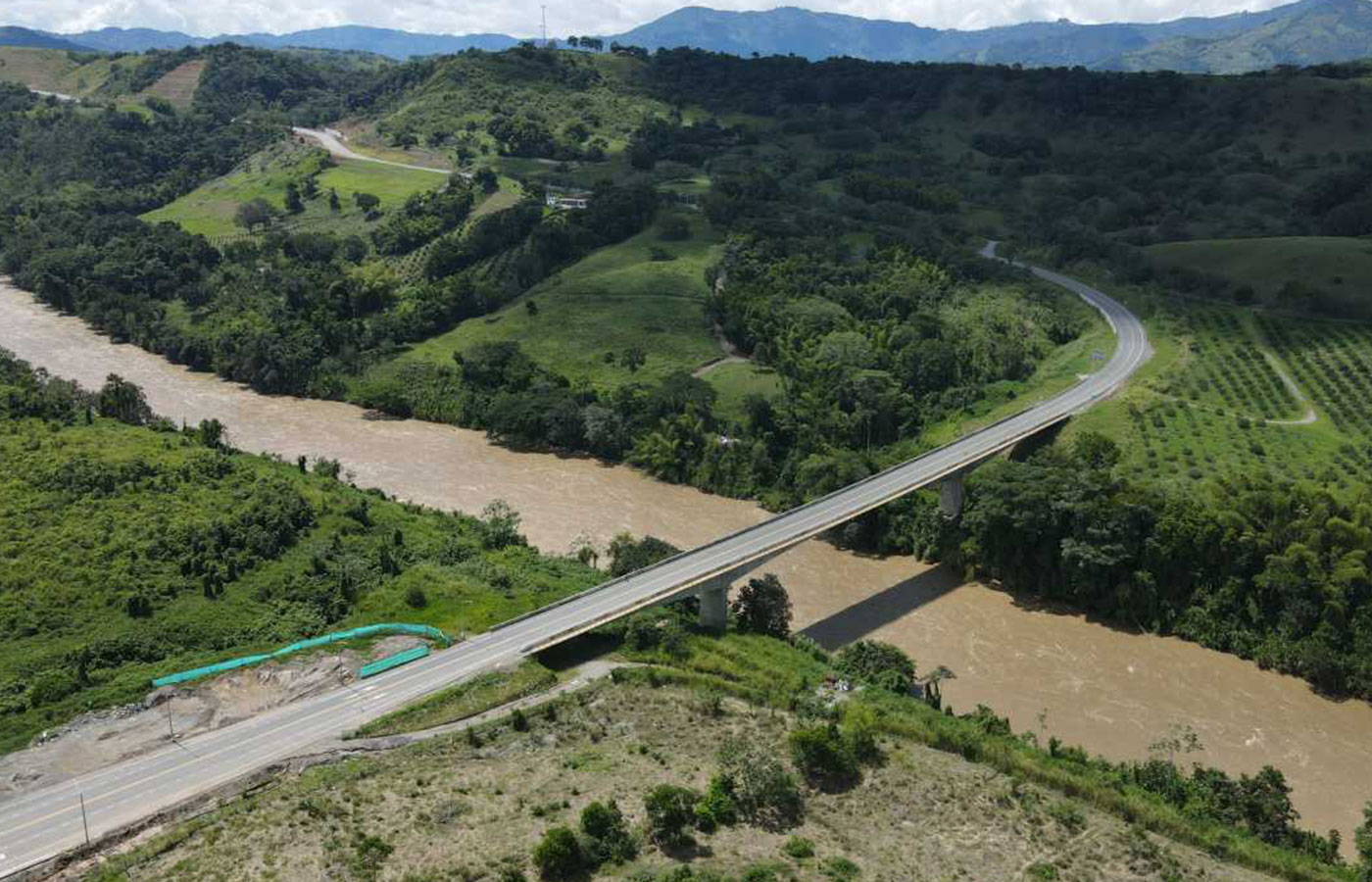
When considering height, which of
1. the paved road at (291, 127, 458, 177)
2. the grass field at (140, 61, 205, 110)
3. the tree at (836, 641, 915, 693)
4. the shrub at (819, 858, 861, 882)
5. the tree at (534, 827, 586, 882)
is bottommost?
the tree at (836, 641, 915, 693)

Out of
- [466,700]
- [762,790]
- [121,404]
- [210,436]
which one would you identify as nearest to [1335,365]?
[762,790]

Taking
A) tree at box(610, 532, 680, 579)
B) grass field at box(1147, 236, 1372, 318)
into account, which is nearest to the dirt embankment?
tree at box(610, 532, 680, 579)

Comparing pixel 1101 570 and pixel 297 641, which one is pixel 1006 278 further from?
pixel 297 641

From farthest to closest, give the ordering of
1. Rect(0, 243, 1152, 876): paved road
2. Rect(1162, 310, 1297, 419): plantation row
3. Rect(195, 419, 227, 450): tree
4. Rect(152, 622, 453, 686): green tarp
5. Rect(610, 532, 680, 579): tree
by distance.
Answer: Rect(195, 419, 227, 450): tree
Rect(1162, 310, 1297, 419): plantation row
Rect(610, 532, 680, 579): tree
Rect(152, 622, 453, 686): green tarp
Rect(0, 243, 1152, 876): paved road

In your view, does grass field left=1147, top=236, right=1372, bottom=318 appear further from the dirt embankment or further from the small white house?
the dirt embankment

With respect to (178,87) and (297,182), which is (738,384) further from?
(178,87)

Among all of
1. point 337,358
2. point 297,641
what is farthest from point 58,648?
point 337,358
